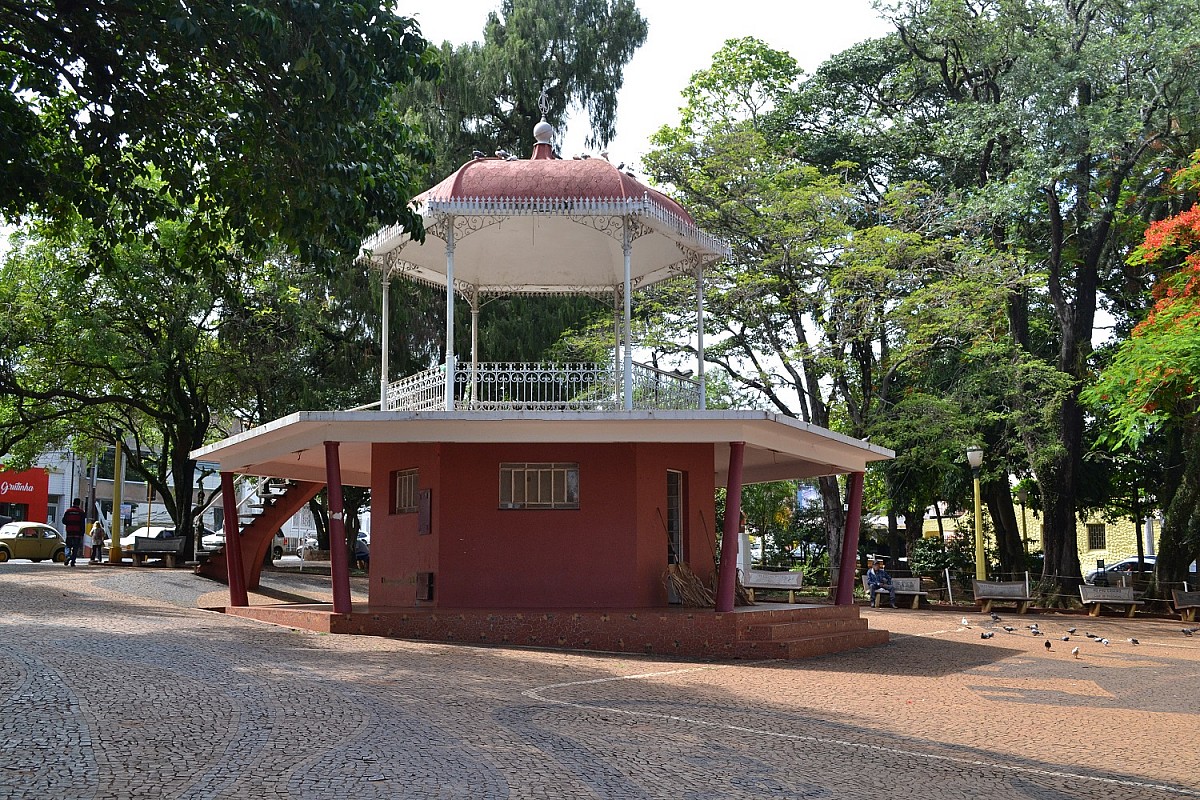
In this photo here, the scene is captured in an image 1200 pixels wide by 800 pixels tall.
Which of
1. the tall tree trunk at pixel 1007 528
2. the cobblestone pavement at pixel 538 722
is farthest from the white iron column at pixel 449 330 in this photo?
the tall tree trunk at pixel 1007 528

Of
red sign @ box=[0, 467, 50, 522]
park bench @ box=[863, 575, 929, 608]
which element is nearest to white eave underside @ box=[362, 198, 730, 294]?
park bench @ box=[863, 575, 929, 608]

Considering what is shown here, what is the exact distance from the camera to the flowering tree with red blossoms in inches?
898

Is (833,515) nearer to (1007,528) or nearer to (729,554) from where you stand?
(1007,528)

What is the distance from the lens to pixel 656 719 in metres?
9.66

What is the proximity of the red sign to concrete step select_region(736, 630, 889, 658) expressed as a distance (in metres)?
53.5

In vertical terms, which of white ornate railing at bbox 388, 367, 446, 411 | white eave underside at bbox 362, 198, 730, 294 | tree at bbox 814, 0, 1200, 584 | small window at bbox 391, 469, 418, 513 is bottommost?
small window at bbox 391, 469, 418, 513

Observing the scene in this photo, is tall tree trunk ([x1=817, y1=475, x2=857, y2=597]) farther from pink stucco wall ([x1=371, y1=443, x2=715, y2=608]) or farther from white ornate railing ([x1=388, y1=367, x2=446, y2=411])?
white ornate railing ([x1=388, y1=367, x2=446, y2=411])

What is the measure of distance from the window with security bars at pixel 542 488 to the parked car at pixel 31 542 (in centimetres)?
2734

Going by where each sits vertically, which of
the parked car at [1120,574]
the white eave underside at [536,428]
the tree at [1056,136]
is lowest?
the parked car at [1120,574]

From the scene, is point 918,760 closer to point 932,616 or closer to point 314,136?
point 314,136

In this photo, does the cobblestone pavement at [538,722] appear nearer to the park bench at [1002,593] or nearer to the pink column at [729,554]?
the pink column at [729,554]

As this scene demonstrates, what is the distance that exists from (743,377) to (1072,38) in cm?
1189

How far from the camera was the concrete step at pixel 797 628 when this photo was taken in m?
15.4

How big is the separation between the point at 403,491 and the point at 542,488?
8.75ft
